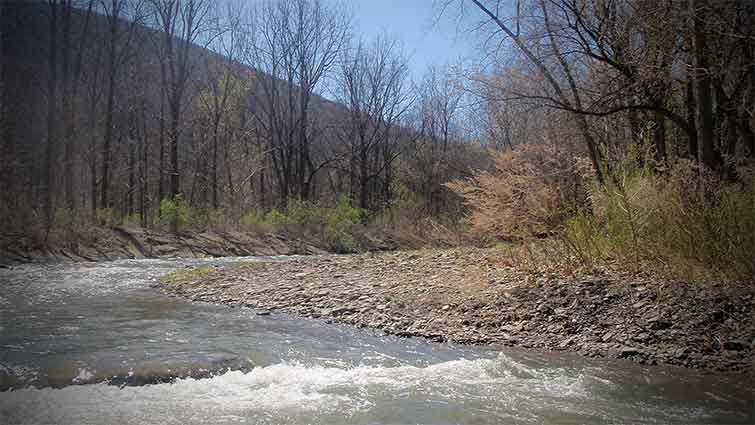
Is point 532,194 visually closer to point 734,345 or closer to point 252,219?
point 734,345

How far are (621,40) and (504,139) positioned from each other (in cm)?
1304

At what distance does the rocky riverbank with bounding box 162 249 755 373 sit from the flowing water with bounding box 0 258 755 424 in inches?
17.6

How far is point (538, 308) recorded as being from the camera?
23.5 feet

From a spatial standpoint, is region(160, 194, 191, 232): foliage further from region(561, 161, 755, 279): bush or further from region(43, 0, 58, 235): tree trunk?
region(561, 161, 755, 279): bush

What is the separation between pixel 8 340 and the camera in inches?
247

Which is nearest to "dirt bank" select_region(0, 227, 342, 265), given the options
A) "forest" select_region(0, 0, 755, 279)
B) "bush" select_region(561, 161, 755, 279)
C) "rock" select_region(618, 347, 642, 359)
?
"forest" select_region(0, 0, 755, 279)

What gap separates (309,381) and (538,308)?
3572 millimetres

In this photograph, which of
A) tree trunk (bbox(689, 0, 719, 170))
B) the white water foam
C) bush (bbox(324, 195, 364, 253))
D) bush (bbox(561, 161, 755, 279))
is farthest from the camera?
bush (bbox(324, 195, 364, 253))

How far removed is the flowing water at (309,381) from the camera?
13.6ft

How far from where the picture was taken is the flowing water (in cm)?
414

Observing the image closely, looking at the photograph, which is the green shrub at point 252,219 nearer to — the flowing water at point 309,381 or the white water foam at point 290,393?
the flowing water at point 309,381

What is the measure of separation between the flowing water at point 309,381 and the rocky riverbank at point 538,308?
45cm

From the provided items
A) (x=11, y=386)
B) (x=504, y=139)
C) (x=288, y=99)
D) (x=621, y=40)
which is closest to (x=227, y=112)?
(x=288, y=99)

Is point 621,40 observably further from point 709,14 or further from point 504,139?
point 504,139
